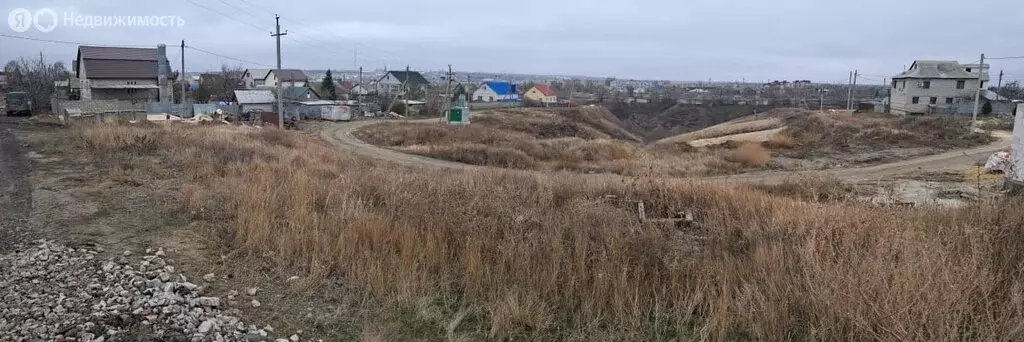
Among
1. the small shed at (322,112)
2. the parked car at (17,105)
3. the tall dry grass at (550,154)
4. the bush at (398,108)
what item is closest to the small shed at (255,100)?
the small shed at (322,112)

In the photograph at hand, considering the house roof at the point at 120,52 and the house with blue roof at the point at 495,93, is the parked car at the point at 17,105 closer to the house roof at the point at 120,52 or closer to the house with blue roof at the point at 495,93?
the house roof at the point at 120,52

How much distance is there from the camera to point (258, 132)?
95.7ft

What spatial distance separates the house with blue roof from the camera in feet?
370

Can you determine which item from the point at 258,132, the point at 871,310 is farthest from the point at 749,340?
the point at 258,132

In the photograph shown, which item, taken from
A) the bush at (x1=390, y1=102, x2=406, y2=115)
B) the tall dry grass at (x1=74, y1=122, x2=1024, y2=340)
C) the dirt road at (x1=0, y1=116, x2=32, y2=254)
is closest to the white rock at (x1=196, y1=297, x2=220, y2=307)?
the tall dry grass at (x1=74, y1=122, x2=1024, y2=340)

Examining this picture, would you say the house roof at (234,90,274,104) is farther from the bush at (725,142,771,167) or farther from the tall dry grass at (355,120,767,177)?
the bush at (725,142,771,167)

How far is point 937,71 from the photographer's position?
59375 millimetres

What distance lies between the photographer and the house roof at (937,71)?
58.6 meters

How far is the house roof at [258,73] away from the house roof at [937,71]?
9545cm

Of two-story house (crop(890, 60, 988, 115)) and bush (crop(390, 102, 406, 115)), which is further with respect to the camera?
bush (crop(390, 102, 406, 115))

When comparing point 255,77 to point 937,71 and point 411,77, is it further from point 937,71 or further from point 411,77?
point 937,71

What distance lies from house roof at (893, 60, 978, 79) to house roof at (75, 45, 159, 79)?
73385 millimetres

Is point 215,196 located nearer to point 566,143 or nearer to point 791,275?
point 791,275

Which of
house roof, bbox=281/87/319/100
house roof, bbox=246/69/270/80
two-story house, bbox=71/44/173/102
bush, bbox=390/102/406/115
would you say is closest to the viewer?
two-story house, bbox=71/44/173/102
